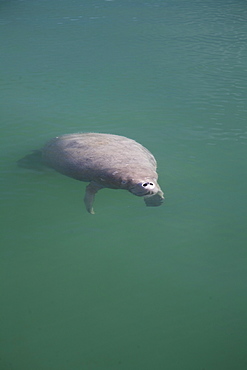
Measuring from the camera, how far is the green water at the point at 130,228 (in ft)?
11.1

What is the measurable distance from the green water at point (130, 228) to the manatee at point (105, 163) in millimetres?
167

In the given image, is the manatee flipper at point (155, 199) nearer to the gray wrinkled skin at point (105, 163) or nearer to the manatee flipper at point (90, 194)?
the gray wrinkled skin at point (105, 163)

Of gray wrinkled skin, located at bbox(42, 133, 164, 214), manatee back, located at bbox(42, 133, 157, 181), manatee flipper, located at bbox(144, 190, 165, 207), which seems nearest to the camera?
gray wrinkled skin, located at bbox(42, 133, 164, 214)

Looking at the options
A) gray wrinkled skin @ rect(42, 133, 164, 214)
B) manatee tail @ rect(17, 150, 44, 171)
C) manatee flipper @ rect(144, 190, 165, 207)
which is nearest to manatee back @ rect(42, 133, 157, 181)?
gray wrinkled skin @ rect(42, 133, 164, 214)

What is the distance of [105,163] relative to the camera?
5020 mm

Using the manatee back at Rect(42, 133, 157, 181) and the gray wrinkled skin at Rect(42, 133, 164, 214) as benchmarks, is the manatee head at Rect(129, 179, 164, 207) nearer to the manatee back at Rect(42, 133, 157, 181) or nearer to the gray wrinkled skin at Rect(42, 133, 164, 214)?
the gray wrinkled skin at Rect(42, 133, 164, 214)

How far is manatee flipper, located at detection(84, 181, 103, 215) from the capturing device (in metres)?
4.69

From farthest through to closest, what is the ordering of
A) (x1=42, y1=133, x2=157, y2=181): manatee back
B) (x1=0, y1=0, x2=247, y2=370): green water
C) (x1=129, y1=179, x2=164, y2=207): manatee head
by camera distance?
(x1=42, y1=133, x2=157, y2=181): manatee back → (x1=129, y1=179, x2=164, y2=207): manatee head → (x1=0, y1=0, x2=247, y2=370): green water

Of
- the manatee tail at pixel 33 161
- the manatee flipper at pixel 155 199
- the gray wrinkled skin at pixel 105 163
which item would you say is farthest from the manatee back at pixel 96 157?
the manatee flipper at pixel 155 199

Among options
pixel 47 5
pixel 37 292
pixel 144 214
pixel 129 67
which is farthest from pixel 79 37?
pixel 37 292

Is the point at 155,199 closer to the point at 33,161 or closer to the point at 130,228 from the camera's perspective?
the point at 130,228

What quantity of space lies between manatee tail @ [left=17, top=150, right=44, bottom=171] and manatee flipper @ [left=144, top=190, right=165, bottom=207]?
61.6 inches

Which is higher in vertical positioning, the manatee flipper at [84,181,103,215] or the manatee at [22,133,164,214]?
the manatee at [22,133,164,214]

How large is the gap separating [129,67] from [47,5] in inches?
265
